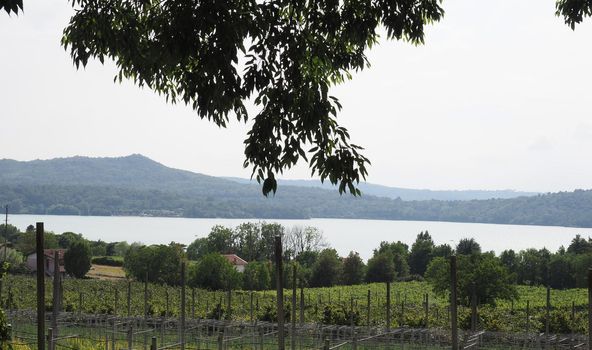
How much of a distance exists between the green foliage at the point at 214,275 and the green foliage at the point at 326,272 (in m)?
10.7

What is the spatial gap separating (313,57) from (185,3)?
1.00 m

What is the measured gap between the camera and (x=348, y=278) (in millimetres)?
65062

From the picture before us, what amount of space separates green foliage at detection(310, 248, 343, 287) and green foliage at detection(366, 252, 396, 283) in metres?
3.23

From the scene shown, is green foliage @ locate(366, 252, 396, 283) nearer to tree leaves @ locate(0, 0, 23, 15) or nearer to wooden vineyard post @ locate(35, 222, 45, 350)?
wooden vineyard post @ locate(35, 222, 45, 350)

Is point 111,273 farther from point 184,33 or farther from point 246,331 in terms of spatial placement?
point 184,33

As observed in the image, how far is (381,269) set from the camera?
65.6m

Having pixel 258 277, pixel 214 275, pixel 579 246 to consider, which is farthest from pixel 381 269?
pixel 579 246

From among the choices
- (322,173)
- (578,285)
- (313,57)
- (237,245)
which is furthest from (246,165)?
(237,245)

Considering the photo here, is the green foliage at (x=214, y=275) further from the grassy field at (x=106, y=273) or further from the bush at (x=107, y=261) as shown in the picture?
the bush at (x=107, y=261)

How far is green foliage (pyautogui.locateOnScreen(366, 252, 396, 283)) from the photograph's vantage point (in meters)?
65.4

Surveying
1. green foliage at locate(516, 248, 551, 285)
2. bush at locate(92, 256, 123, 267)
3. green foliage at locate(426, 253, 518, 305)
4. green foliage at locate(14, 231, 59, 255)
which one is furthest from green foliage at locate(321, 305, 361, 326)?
green foliage at locate(14, 231, 59, 255)

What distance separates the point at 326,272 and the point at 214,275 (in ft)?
43.1

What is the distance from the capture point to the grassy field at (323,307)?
3170 cm

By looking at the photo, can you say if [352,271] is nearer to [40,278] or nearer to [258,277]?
[258,277]
